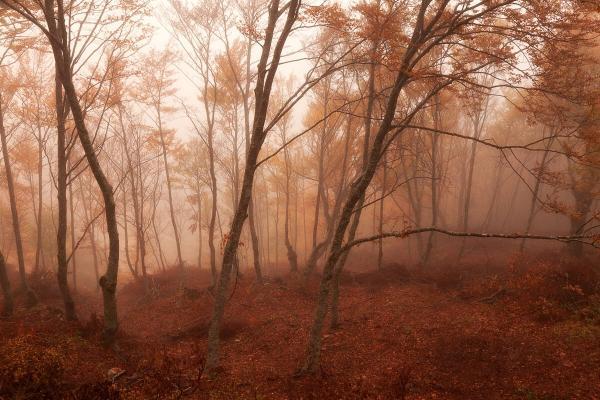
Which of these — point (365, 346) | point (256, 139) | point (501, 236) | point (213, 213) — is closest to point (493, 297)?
point (365, 346)

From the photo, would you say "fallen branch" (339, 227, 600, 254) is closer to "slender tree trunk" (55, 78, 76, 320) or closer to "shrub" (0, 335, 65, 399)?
"shrub" (0, 335, 65, 399)

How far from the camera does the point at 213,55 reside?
1403 cm

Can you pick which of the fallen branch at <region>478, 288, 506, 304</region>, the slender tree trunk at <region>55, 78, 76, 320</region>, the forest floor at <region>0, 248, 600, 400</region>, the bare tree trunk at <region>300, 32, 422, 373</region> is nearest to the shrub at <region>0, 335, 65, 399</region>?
the forest floor at <region>0, 248, 600, 400</region>

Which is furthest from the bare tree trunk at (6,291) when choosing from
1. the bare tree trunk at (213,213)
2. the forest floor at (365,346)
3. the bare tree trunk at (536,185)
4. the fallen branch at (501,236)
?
the bare tree trunk at (536,185)

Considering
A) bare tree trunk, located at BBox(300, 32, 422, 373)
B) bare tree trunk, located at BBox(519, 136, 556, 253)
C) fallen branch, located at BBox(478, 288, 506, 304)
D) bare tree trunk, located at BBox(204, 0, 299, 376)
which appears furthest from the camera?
fallen branch, located at BBox(478, 288, 506, 304)

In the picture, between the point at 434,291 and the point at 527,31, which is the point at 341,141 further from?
the point at 527,31

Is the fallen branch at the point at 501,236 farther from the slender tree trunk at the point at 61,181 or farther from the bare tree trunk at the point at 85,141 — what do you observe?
the slender tree trunk at the point at 61,181

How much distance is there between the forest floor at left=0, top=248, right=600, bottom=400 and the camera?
600cm

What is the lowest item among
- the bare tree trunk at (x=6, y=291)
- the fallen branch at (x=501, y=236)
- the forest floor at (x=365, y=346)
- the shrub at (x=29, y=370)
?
the forest floor at (x=365, y=346)

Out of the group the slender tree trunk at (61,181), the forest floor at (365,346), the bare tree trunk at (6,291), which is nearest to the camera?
the forest floor at (365,346)

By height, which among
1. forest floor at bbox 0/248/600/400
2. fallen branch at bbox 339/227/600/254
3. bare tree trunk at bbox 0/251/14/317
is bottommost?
forest floor at bbox 0/248/600/400

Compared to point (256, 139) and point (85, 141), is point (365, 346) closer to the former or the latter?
point (256, 139)

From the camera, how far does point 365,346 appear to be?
8.48 metres

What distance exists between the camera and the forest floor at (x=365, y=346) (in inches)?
236
